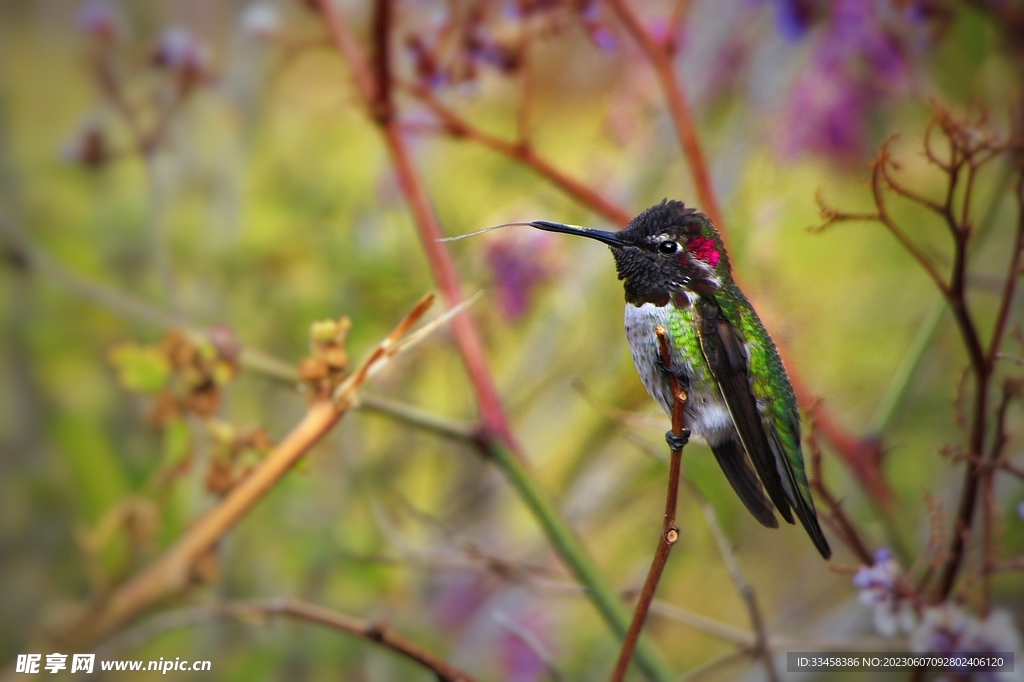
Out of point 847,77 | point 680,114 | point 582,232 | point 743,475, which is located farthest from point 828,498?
point 847,77

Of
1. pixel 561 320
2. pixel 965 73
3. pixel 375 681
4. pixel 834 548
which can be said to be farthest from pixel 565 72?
pixel 375 681

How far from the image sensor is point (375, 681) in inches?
28.6

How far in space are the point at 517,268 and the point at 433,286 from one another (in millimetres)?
73

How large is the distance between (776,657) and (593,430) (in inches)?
8.8

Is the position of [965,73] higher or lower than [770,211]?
higher

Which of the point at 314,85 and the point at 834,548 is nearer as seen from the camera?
the point at 834,548

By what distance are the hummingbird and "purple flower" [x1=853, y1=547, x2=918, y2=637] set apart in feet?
0.51

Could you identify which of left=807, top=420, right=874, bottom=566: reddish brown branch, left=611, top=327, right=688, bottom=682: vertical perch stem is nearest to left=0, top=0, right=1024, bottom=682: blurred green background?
left=807, top=420, right=874, bottom=566: reddish brown branch

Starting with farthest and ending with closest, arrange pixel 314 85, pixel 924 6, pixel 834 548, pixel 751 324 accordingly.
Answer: pixel 314 85, pixel 924 6, pixel 834 548, pixel 751 324

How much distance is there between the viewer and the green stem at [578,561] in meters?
0.56

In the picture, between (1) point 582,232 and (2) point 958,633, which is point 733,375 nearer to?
(1) point 582,232

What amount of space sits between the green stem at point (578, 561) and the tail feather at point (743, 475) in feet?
0.69

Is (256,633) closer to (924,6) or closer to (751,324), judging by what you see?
(751,324)

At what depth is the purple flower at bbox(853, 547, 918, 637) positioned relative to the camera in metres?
0.50
